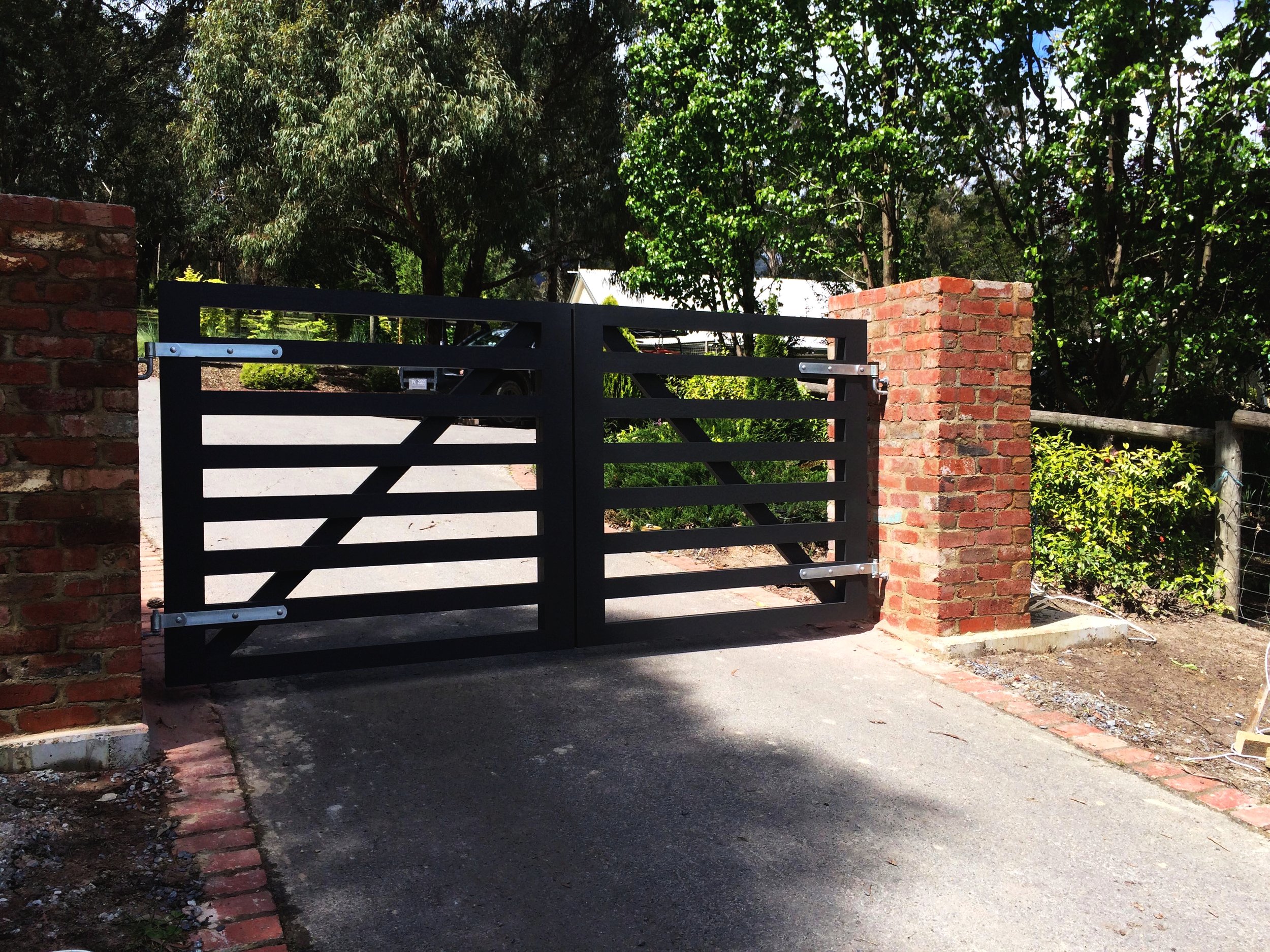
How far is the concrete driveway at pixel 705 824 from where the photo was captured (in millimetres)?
2465

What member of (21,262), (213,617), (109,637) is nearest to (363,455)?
(213,617)

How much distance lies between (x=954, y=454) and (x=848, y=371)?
71 centimetres

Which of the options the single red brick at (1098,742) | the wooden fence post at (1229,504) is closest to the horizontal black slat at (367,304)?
the single red brick at (1098,742)

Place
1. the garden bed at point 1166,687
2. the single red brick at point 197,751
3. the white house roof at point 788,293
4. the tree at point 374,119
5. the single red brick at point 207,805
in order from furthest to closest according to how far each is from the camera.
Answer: the white house roof at point 788,293
the tree at point 374,119
the garden bed at point 1166,687
the single red brick at point 197,751
the single red brick at point 207,805

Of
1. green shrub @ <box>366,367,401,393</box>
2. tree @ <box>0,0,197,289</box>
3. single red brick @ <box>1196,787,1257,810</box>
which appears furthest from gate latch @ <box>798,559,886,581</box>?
tree @ <box>0,0,197,289</box>

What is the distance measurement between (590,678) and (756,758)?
1.07m

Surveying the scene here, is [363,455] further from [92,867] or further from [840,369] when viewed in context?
[840,369]

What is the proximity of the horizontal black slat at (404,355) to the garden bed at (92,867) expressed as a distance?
1678 millimetres

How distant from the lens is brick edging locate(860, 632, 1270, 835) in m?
3.35

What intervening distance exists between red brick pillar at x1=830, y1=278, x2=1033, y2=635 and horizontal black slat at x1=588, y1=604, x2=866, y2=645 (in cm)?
21

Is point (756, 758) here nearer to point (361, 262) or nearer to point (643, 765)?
point (643, 765)

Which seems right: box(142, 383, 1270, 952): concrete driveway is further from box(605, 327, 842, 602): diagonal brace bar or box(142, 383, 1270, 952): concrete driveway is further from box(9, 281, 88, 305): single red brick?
box(9, 281, 88, 305): single red brick

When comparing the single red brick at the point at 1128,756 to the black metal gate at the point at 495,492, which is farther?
the black metal gate at the point at 495,492

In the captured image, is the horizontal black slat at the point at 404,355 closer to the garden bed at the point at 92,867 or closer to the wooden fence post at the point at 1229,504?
the garden bed at the point at 92,867
